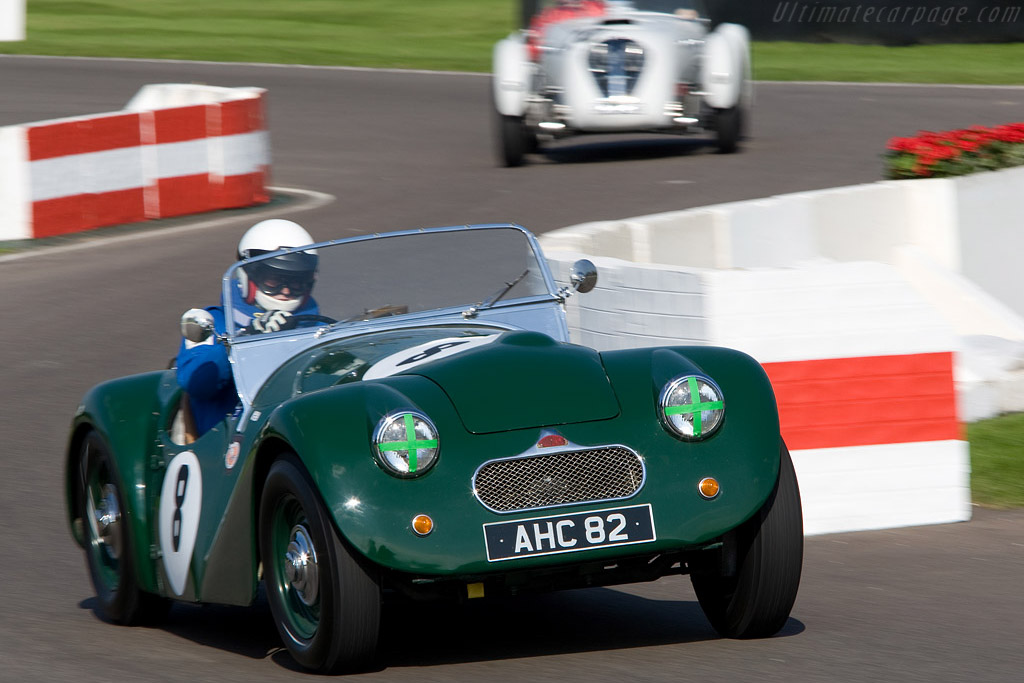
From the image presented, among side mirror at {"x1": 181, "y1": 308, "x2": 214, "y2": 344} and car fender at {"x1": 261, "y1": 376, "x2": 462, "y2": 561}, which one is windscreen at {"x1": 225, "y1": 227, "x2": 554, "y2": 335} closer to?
side mirror at {"x1": 181, "y1": 308, "x2": 214, "y2": 344}

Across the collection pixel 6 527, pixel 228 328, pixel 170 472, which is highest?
pixel 228 328

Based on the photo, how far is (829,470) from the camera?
22.1ft

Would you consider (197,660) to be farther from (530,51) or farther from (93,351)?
(530,51)

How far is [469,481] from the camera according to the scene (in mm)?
4520

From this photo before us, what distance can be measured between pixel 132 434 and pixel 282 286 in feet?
2.50

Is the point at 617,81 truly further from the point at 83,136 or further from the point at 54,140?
the point at 54,140

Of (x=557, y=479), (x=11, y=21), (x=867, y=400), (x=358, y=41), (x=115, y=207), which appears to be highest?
(x=11, y=21)

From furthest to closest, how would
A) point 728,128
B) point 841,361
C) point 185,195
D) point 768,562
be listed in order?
point 728,128, point 185,195, point 841,361, point 768,562

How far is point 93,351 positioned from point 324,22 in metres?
28.2

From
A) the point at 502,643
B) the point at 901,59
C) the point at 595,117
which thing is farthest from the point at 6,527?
the point at 901,59

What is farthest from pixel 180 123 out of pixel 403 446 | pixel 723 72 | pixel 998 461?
pixel 403 446

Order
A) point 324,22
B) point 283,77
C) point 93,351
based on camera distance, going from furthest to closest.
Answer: point 324,22 → point 283,77 → point 93,351

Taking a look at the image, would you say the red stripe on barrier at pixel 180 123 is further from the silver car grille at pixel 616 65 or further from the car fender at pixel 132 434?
the car fender at pixel 132 434

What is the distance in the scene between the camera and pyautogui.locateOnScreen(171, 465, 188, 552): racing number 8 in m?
5.43
